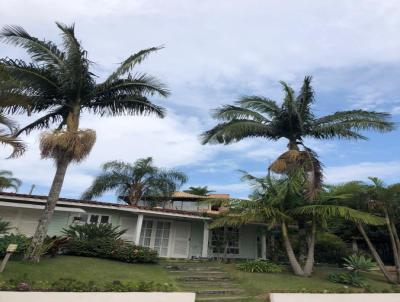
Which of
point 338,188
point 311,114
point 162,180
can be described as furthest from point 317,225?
point 162,180

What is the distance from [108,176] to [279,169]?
560 inches

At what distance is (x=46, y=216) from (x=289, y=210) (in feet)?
33.1

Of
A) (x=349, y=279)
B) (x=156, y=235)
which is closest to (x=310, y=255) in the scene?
(x=349, y=279)

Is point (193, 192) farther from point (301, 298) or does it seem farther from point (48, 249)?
point (301, 298)

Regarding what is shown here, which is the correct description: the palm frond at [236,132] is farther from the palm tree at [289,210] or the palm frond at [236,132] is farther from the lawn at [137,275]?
the lawn at [137,275]

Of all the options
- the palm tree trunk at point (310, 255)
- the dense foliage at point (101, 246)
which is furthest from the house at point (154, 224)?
the palm tree trunk at point (310, 255)

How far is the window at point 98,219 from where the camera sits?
57.9ft

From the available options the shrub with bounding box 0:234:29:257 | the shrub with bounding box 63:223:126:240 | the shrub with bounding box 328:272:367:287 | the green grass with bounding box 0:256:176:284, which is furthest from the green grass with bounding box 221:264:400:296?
the shrub with bounding box 0:234:29:257

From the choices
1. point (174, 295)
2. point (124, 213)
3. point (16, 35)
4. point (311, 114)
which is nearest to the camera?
point (174, 295)

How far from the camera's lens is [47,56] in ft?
41.9

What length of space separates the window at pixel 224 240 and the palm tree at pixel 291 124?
243 inches

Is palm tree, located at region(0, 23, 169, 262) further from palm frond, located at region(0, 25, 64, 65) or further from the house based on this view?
the house

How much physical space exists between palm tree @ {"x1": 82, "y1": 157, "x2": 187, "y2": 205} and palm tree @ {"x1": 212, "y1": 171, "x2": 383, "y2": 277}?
10447 mm

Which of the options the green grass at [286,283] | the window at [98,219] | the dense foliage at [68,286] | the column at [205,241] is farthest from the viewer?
the column at [205,241]
